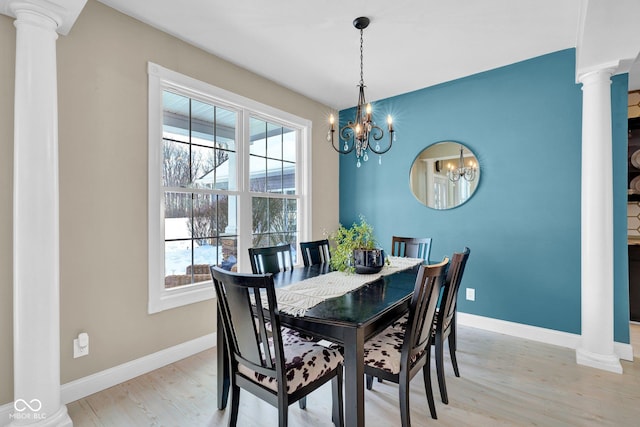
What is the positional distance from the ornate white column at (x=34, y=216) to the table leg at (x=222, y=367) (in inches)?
34.6

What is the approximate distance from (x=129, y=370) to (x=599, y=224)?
150 inches

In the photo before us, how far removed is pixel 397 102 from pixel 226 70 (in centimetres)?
211

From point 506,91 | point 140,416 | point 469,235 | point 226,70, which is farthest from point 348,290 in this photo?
point 506,91

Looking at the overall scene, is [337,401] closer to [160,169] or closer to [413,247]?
[413,247]

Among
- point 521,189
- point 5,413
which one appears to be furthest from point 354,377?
point 521,189

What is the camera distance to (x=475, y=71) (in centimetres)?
333

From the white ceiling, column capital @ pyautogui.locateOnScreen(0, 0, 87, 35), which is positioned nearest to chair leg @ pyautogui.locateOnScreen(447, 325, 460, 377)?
the white ceiling

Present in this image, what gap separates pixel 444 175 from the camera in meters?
3.62

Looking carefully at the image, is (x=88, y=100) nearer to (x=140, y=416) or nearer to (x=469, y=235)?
(x=140, y=416)

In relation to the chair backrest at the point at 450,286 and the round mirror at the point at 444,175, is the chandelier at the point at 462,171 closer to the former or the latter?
the round mirror at the point at 444,175

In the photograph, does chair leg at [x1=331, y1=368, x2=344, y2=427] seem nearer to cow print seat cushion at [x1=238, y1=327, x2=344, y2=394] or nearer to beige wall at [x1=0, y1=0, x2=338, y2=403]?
cow print seat cushion at [x1=238, y1=327, x2=344, y2=394]

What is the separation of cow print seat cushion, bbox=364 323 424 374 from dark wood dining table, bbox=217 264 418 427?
0.19 m

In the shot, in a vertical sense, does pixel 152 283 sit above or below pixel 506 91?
below

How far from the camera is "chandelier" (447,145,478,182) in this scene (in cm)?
343
